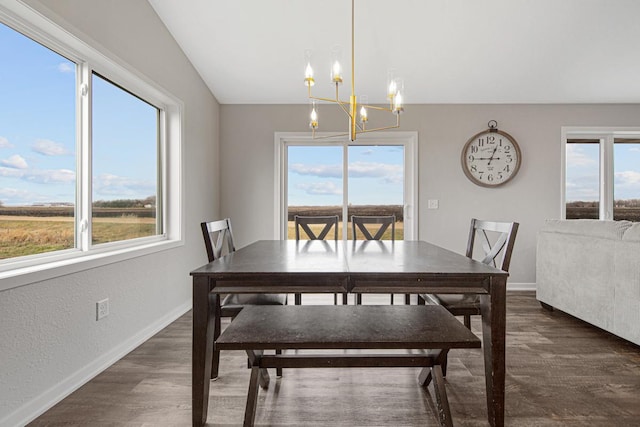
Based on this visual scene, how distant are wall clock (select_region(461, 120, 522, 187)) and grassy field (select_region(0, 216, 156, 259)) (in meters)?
3.56

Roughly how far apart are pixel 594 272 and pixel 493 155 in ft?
5.92

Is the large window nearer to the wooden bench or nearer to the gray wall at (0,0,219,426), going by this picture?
the wooden bench

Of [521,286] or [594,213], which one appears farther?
[594,213]

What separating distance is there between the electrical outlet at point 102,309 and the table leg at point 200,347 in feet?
3.20

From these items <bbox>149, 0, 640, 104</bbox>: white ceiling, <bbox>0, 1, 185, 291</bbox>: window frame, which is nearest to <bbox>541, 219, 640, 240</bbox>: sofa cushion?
<bbox>149, 0, 640, 104</bbox>: white ceiling

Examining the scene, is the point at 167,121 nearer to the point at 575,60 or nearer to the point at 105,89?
the point at 105,89

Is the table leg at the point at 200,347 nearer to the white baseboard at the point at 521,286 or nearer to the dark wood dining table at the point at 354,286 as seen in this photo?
the dark wood dining table at the point at 354,286

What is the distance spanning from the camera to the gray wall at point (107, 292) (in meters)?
1.56

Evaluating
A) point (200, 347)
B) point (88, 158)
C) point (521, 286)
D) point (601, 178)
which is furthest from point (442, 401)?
point (601, 178)

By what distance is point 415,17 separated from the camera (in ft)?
9.48

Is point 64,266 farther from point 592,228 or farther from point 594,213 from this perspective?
point 594,213

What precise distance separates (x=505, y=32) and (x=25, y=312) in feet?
12.5

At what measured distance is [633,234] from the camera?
232 cm

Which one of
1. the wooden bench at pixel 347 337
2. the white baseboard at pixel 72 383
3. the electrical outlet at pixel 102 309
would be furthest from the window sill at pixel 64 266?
the wooden bench at pixel 347 337
